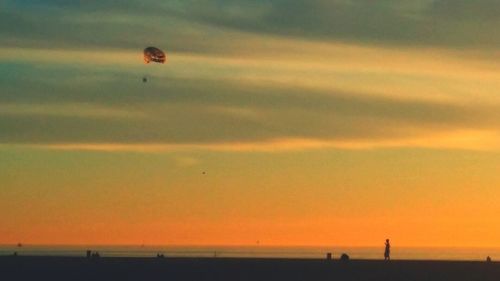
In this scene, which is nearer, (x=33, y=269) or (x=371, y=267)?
(x=33, y=269)

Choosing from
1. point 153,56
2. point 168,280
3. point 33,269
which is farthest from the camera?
point 153,56

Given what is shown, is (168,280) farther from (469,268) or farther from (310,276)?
(469,268)

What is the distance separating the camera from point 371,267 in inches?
3398

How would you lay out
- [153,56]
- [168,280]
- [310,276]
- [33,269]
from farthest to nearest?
[153,56] < [33,269] < [310,276] < [168,280]

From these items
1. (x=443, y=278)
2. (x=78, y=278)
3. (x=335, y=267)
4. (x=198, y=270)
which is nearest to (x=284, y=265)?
(x=335, y=267)

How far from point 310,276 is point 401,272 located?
882 cm

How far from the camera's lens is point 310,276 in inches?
2864

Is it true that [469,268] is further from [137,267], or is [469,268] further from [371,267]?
[137,267]

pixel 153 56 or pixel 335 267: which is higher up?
pixel 153 56

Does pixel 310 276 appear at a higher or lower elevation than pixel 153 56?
lower

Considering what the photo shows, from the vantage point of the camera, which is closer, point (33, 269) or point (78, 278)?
point (78, 278)

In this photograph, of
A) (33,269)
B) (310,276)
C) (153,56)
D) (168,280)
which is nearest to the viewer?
(168,280)

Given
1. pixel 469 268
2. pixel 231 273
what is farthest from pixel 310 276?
pixel 469 268

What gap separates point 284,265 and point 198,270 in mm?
11482
